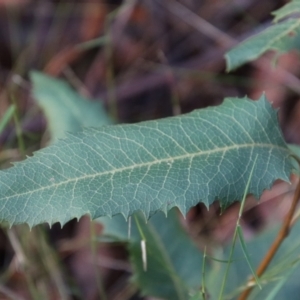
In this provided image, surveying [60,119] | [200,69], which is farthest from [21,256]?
[200,69]

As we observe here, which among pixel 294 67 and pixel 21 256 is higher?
pixel 294 67

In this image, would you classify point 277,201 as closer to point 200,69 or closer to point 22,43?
point 200,69

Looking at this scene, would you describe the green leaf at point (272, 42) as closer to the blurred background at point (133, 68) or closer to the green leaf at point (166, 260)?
the green leaf at point (166, 260)

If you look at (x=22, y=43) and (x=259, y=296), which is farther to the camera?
(x=22, y=43)

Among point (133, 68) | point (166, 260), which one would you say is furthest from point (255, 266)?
point (133, 68)

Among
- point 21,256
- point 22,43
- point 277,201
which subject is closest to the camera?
point 21,256
